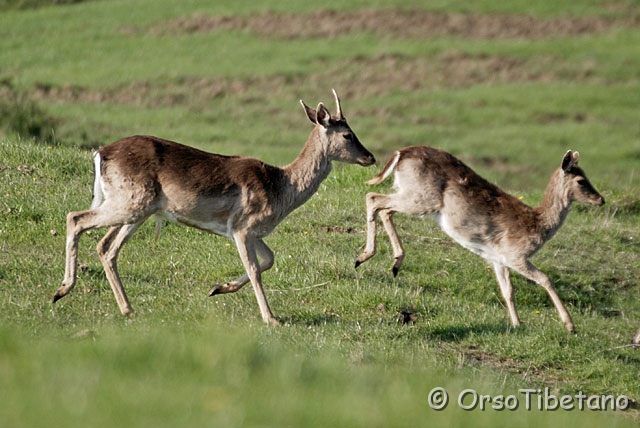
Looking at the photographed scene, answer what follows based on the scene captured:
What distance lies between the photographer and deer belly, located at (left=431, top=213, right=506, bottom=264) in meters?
10.4

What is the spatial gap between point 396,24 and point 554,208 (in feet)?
69.3

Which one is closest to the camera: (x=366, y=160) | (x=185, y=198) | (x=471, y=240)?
(x=185, y=198)

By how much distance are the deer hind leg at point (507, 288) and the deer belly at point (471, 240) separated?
0.08 m

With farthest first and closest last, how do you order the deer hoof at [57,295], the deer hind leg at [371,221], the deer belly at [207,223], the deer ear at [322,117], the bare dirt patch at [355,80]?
1. the bare dirt patch at [355,80]
2. the deer hind leg at [371,221]
3. the deer ear at [322,117]
4. the deer belly at [207,223]
5. the deer hoof at [57,295]

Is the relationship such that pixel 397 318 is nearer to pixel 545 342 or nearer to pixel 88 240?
pixel 545 342

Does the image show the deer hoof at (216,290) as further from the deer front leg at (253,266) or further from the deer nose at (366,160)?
the deer nose at (366,160)

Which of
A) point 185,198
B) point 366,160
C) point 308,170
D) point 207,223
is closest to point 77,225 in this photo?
point 185,198

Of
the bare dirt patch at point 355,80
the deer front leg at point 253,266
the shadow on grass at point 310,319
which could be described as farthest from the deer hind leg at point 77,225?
the bare dirt patch at point 355,80

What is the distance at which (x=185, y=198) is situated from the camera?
8.75 m

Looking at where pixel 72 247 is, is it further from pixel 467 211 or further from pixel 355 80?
pixel 355 80

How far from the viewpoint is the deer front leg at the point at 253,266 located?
339 inches

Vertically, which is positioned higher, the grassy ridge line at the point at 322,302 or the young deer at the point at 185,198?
the young deer at the point at 185,198

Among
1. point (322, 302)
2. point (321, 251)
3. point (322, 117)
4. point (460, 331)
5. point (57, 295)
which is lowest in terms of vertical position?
point (460, 331)

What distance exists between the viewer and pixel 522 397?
703cm
